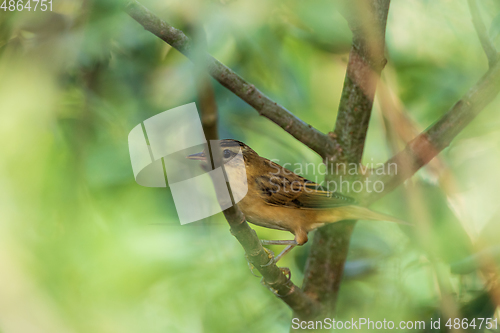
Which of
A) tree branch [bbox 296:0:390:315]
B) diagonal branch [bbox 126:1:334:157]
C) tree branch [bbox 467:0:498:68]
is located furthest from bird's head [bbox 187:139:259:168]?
tree branch [bbox 467:0:498:68]

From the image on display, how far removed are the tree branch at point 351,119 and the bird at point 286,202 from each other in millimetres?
81

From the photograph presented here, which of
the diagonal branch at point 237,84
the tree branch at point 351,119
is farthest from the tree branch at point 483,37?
the diagonal branch at point 237,84

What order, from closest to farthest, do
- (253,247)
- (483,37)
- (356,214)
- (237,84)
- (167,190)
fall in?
(253,247)
(237,84)
(483,37)
(167,190)
(356,214)

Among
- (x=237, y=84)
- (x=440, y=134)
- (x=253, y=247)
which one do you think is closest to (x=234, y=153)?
(x=237, y=84)

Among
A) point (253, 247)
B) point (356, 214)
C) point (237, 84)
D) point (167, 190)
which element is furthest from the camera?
point (356, 214)

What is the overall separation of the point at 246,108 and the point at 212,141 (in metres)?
0.82

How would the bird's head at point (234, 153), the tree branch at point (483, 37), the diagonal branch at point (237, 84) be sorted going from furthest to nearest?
1. the tree branch at point (483, 37)
2. the bird's head at point (234, 153)
3. the diagonal branch at point (237, 84)

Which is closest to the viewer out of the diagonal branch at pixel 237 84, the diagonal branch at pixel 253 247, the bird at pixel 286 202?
the diagonal branch at pixel 253 247

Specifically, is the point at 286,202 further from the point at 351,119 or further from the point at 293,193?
the point at 351,119

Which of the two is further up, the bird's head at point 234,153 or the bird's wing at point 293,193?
the bird's head at point 234,153

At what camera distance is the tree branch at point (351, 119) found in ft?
3.61

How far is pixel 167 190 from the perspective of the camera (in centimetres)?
119

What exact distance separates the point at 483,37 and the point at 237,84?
0.69m

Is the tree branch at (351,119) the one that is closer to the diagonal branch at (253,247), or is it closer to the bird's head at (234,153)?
the diagonal branch at (253,247)
